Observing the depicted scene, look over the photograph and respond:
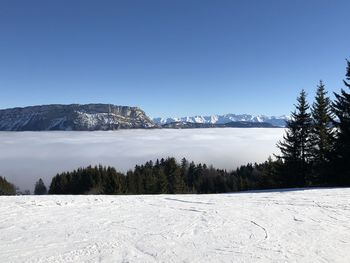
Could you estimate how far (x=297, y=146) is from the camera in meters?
33.2

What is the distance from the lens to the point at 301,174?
107ft

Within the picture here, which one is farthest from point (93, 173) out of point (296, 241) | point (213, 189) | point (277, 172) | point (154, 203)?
point (296, 241)

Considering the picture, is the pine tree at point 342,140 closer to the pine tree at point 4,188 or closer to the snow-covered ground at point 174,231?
the snow-covered ground at point 174,231

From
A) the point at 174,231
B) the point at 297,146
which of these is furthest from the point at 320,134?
the point at 174,231

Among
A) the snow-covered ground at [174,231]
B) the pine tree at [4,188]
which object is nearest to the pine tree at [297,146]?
the snow-covered ground at [174,231]

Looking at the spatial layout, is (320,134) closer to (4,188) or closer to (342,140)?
(342,140)

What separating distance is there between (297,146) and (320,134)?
227cm

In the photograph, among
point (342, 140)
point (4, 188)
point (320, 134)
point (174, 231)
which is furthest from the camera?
point (4, 188)

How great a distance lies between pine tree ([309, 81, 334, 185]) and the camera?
2939 centimetres

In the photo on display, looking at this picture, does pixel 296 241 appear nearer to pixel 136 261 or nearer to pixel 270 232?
Result: pixel 270 232

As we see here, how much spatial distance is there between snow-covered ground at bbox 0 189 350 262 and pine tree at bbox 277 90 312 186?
769 inches

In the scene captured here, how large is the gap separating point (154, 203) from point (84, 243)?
18.3ft

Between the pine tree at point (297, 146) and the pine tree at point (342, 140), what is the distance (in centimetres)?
456

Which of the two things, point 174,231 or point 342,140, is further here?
point 342,140
